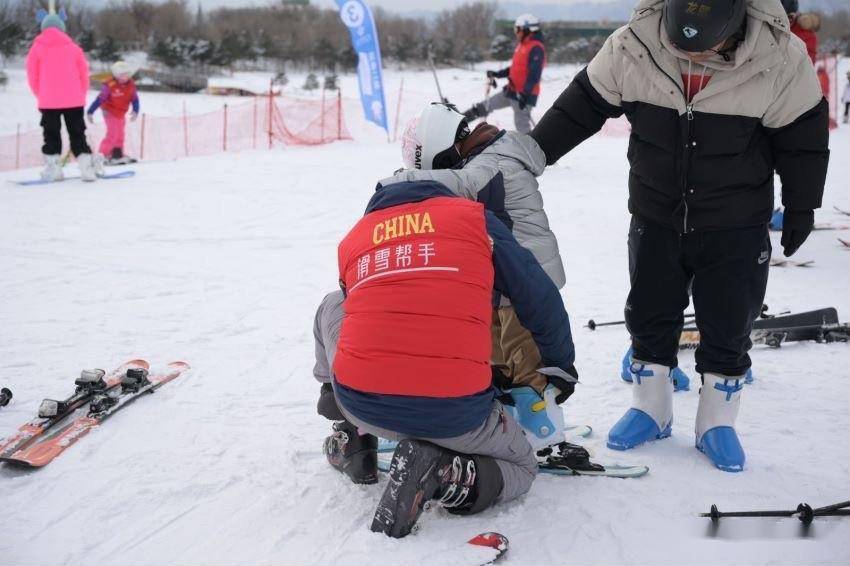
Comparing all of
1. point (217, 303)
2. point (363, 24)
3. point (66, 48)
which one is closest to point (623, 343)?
point (217, 303)

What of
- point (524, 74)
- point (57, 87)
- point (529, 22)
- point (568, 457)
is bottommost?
point (568, 457)

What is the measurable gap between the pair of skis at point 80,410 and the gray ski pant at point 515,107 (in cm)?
744

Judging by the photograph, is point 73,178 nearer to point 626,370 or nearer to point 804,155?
point 626,370

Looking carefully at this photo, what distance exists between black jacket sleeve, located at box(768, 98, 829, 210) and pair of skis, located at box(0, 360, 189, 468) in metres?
2.84

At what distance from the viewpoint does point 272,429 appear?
3201mm

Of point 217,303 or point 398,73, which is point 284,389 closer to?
point 217,303

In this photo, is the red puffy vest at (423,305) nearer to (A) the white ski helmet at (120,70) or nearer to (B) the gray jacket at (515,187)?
(B) the gray jacket at (515,187)

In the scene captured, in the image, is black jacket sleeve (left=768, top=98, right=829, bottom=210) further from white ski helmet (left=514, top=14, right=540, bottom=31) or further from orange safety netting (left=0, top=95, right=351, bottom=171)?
orange safety netting (left=0, top=95, right=351, bottom=171)

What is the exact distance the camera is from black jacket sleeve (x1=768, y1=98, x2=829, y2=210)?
2607 mm

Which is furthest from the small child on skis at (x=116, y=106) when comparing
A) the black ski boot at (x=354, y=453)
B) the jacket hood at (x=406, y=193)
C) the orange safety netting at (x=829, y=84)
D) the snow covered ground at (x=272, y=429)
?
the jacket hood at (x=406, y=193)

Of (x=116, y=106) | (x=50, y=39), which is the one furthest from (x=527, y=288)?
(x=116, y=106)

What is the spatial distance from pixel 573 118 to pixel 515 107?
7.50 meters

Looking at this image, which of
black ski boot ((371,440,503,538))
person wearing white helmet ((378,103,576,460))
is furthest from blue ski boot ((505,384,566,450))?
black ski boot ((371,440,503,538))

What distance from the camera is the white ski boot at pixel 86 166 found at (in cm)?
950
